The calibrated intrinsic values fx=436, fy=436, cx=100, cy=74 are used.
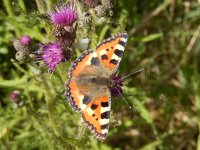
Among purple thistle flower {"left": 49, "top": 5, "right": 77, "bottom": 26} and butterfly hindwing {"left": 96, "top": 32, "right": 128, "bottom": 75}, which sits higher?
purple thistle flower {"left": 49, "top": 5, "right": 77, "bottom": 26}

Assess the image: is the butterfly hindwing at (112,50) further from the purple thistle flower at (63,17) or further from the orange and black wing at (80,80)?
the purple thistle flower at (63,17)

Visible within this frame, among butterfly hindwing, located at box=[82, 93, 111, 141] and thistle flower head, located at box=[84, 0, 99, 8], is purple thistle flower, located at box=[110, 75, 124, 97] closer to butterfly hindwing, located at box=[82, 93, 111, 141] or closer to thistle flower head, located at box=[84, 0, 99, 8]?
butterfly hindwing, located at box=[82, 93, 111, 141]

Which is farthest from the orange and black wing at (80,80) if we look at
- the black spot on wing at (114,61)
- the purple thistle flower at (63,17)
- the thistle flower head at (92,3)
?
the thistle flower head at (92,3)

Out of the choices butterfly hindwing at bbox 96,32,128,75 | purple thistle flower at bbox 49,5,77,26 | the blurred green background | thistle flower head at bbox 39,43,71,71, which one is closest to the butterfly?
butterfly hindwing at bbox 96,32,128,75

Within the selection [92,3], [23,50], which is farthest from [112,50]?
[23,50]

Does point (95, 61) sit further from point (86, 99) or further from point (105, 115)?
point (105, 115)

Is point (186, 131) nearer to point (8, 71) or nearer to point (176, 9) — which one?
point (176, 9)
